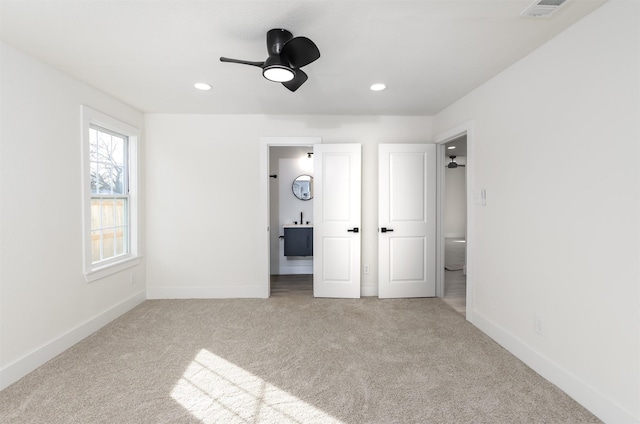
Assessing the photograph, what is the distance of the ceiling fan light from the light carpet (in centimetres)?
215

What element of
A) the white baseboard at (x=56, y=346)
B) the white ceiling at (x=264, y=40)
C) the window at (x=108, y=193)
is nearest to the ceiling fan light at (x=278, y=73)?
the white ceiling at (x=264, y=40)

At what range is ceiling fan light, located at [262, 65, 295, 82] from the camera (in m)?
2.01

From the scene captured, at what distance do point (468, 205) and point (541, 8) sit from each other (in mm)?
1888

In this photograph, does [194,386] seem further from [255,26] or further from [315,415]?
[255,26]

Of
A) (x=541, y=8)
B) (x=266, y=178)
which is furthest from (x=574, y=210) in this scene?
(x=266, y=178)

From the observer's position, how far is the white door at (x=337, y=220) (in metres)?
4.09

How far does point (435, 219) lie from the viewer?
4.15 m

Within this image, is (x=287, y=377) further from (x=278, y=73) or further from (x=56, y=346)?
(x=278, y=73)

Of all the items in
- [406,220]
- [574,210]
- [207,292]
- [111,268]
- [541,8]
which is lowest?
[207,292]

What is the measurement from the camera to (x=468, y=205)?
10.9 feet

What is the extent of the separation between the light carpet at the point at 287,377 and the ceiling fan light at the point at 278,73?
2.15 meters

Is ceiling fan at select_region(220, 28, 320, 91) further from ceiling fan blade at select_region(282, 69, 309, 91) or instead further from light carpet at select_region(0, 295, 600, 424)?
light carpet at select_region(0, 295, 600, 424)

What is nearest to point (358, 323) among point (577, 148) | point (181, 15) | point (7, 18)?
point (577, 148)

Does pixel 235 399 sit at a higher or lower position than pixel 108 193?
lower
